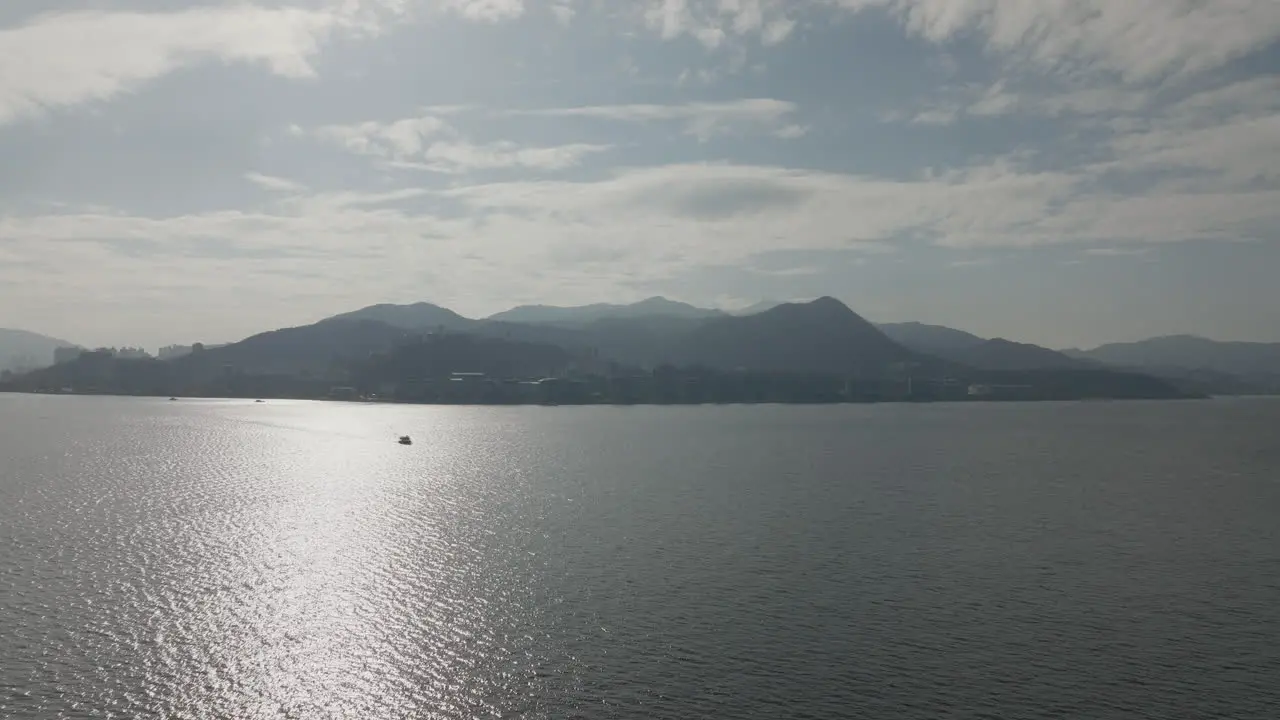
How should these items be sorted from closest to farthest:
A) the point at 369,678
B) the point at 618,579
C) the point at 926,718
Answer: the point at 926,718, the point at 369,678, the point at 618,579

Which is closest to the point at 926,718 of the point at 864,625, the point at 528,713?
the point at 864,625

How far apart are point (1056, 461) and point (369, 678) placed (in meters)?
131

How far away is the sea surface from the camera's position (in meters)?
37.6

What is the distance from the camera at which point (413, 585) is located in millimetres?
57875

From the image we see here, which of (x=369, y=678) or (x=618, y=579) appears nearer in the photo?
(x=369, y=678)

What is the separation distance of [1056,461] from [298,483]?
123 m

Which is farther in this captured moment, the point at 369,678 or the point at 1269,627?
the point at 1269,627

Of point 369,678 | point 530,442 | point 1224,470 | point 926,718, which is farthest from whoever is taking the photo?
point 530,442

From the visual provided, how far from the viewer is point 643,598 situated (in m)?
52.4

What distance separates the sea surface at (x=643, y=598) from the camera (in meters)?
37.6

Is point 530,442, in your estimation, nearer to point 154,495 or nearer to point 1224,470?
point 154,495

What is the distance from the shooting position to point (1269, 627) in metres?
46.8

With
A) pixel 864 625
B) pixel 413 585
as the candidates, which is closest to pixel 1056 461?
pixel 864 625

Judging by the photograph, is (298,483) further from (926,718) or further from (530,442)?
(926,718)
